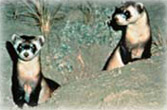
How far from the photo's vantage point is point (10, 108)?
300cm

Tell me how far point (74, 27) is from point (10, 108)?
0.64 metres

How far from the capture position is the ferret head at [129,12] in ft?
9.95

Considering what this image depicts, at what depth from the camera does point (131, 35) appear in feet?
10.1

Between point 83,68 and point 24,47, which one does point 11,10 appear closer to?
point 24,47

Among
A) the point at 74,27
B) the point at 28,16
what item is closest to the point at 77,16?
the point at 74,27

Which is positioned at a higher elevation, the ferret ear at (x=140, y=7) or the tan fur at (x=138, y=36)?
the ferret ear at (x=140, y=7)

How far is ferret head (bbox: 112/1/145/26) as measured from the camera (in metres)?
3.03

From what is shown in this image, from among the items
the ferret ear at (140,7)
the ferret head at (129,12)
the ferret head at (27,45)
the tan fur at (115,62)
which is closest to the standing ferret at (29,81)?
the ferret head at (27,45)

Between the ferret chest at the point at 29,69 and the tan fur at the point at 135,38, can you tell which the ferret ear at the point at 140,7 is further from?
the ferret chest at the point at 29,69

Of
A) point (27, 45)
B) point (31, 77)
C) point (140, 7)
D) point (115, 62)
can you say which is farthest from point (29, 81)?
point (140, 7)

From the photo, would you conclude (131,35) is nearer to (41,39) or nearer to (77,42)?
(77,42)

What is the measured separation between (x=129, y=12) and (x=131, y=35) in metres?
0.15

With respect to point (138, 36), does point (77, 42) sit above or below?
below

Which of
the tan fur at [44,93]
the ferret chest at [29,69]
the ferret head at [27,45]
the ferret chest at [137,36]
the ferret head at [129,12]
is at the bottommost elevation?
the tan fur at [44,93]
